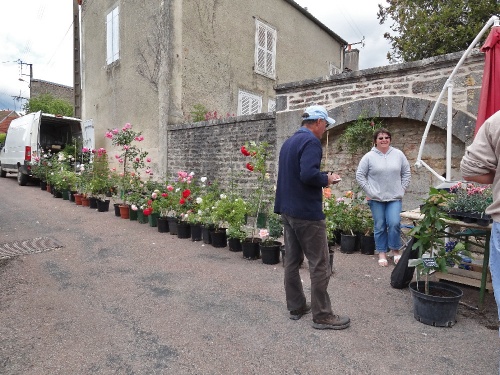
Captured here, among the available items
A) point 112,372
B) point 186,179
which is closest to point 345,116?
point 186,179

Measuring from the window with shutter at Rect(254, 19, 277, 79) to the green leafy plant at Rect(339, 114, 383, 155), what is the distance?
7.48m

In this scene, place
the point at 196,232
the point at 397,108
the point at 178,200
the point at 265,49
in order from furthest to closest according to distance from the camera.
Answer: the point at 265,49
the point at 178,200
the point at 196,232
the point at 397,108

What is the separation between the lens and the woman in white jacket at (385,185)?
4586 mm

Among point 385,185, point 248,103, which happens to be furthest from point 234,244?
point 248,103

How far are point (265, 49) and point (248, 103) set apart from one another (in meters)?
2.09

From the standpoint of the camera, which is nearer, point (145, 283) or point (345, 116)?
point (145, 283)

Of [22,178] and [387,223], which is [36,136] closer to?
[22,178]

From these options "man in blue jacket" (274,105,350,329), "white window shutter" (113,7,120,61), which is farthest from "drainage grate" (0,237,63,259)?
"white window shutter" (113,7,120,61)

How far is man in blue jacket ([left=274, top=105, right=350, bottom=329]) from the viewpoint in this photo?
2848mm

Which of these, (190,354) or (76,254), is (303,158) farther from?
(76,254)

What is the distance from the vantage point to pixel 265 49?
43.3 ft

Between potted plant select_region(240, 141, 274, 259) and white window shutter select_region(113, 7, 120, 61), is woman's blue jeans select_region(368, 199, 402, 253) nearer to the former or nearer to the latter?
potted plant select_region(240, 141, 274, 259)

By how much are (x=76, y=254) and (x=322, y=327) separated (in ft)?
12.2

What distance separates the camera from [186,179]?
660cm
